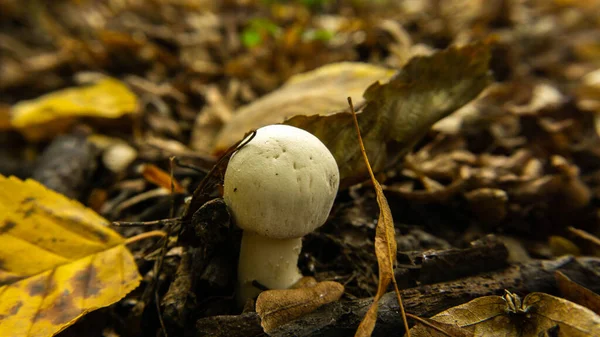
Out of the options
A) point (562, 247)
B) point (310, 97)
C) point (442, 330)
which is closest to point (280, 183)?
point (442, 330)

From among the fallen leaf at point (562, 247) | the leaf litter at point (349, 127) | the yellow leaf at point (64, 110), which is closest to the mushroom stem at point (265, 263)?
the leaf litter at point (349, 127)

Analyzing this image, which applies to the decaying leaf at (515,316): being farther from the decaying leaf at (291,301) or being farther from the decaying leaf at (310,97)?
the decaying leaf at (310,97)

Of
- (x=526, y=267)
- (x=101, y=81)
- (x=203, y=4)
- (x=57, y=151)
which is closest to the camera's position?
(x=526, y=267)

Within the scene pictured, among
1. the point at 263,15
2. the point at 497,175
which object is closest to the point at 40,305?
the point at 497,175

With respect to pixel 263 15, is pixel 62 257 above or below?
below

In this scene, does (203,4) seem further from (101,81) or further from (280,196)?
(280,196)

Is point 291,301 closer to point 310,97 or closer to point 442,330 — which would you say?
point 442,330
